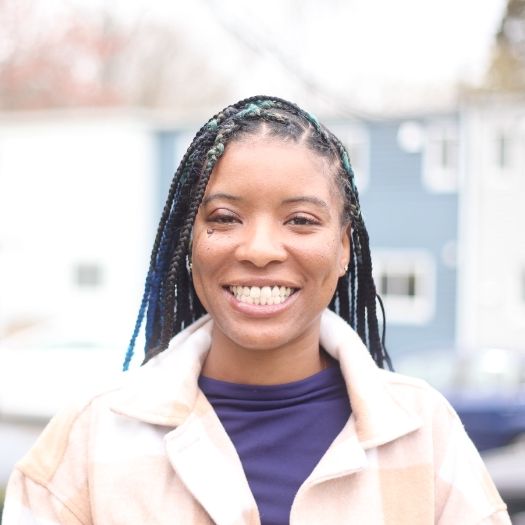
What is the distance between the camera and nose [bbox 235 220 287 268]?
1709 millimetres

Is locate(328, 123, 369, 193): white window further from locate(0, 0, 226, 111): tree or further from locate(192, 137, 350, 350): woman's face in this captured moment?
locate(192, 137, 350, 350): woman's face

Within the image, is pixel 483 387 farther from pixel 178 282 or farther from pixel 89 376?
pixel 178 282

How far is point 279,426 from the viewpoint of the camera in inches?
71.5

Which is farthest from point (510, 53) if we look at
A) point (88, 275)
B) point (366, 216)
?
point (88, 275)

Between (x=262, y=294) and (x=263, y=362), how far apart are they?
0.19m

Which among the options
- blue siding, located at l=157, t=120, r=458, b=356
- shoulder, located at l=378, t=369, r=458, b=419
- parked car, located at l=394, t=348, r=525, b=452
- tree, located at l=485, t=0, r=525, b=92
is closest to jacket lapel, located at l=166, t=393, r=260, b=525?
shoulder, located at l=378, t=369, r=458, b=419

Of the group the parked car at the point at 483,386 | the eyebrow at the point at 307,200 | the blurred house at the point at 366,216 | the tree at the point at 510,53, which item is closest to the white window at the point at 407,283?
the blurred house at the point at 366,216

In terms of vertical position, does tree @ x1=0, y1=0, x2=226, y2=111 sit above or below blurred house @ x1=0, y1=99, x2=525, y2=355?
above

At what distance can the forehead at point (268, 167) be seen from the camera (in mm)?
1740

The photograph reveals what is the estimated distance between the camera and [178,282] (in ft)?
6.66

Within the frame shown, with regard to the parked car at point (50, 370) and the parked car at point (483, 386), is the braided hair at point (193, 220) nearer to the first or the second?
the parked car at point (50, 370)

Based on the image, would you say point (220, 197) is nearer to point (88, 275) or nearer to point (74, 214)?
point (74, 214)

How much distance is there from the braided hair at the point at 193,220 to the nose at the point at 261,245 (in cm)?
14

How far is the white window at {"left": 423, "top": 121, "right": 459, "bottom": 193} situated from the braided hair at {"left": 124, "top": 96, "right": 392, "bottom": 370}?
558 inches
